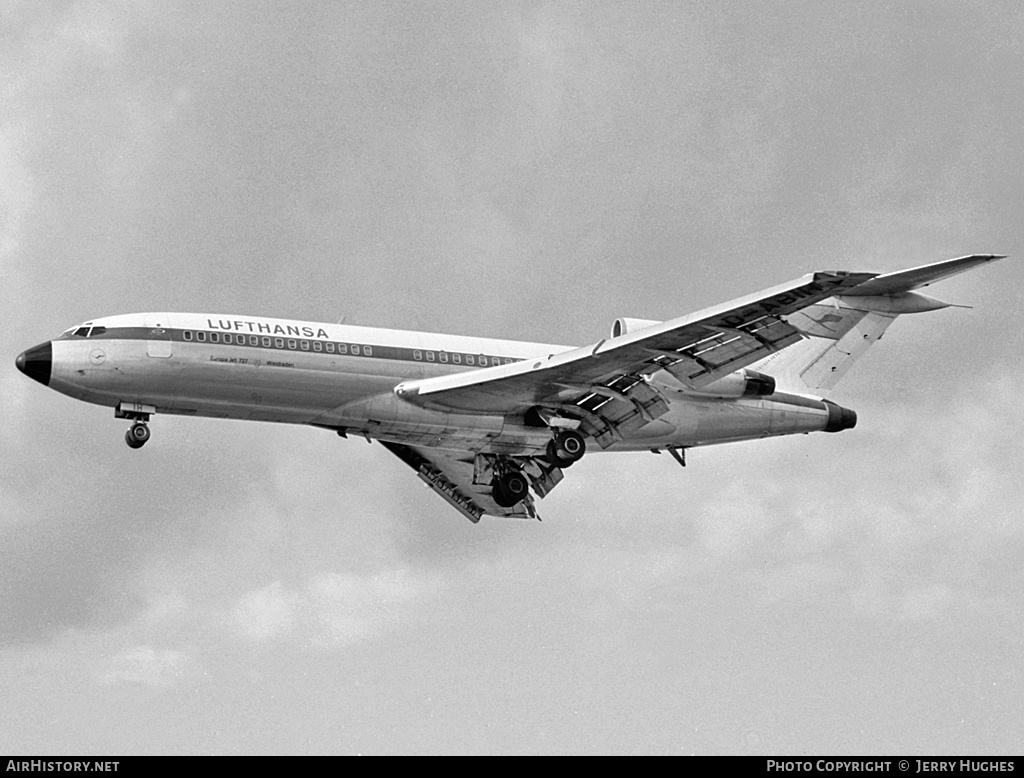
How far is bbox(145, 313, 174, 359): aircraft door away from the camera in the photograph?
112ft

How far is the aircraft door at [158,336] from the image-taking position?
112 feet

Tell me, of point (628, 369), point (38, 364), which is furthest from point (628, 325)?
point (38, 364)

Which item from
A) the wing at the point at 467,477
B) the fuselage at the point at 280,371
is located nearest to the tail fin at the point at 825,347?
the fuselage at the point at 280,371

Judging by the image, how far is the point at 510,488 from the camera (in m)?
41.4

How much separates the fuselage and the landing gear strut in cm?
39

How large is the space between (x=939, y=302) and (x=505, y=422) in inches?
412

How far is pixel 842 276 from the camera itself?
29609 mm

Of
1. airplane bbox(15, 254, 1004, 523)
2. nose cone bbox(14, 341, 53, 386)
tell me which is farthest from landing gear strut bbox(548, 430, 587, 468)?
nose cone bbox(14, 341, 53, 386)

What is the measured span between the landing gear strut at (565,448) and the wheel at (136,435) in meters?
9.66

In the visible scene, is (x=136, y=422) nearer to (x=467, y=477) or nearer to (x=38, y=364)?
(x=38, y=364)

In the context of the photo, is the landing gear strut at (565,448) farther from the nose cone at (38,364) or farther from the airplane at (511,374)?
the nose cone at (38,364)

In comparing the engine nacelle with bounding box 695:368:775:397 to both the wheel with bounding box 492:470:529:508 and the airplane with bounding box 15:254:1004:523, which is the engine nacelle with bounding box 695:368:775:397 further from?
the wheel with bounding box 492:470:529:508

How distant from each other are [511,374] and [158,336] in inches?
311

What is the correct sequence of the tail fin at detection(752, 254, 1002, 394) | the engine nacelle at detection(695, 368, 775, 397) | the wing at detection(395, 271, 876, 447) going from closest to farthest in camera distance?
1. the wing at detection(395, 271, 876, 447)
2. the engine nacelle at detection(695, 368, 775, 397)
3. the tail fin at detection(752, 254, 1002, 394)
